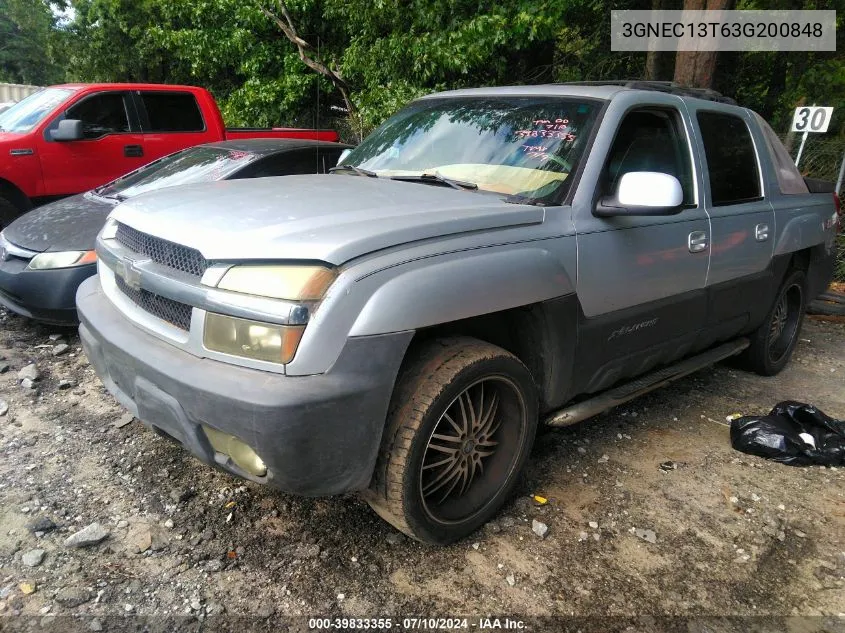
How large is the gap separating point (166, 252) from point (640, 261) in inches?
83.2

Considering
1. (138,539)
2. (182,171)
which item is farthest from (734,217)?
(182,171)

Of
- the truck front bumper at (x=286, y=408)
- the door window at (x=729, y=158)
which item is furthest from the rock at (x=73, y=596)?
the door window at (x=729, y=158)

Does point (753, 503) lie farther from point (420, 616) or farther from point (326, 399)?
point (326, 399)

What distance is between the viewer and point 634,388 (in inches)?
131

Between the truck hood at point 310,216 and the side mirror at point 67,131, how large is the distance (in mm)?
4152

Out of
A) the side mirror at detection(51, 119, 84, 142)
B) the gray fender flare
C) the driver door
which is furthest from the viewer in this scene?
the side mirror at detection(51, 119, 84, 142)

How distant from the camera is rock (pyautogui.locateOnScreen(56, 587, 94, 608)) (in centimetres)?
222

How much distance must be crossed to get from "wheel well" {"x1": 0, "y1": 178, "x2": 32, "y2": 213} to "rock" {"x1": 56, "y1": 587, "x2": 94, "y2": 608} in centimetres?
517

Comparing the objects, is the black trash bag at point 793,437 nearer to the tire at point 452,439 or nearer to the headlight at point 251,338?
the tire at point 452,439

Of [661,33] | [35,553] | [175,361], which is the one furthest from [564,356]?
[661,33]

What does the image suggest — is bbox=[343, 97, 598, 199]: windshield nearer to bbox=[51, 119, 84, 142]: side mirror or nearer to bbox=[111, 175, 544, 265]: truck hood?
bbox=[111, 175, 544, 265]: truck hood

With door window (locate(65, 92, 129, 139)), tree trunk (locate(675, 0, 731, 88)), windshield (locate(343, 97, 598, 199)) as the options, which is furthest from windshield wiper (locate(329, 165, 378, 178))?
tree trunk (locate(675, 0, 731, 88))

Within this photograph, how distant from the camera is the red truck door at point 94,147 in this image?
20.7ft

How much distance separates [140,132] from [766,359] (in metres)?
6.48
